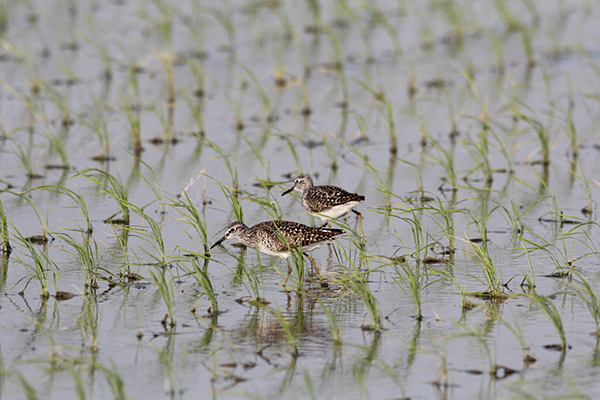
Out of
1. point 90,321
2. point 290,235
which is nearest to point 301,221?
point 290,235

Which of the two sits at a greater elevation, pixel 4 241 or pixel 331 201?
pixel 331 201

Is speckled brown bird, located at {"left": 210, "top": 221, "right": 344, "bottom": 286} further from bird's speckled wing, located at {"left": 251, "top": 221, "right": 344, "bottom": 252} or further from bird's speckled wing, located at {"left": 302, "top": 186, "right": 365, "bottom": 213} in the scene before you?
bird's speckled wing, located at {"left": 302, "top": 186, "right": 365, "bottom": 213}

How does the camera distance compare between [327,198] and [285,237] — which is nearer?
[285,237]

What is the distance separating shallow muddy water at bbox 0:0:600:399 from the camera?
609 centimetres

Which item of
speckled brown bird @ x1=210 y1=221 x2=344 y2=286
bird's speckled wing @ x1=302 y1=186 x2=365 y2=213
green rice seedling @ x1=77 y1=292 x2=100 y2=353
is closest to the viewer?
green rice seedling @ x1=77 y1=292 x2=100 y2=353

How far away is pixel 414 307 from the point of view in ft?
24.1

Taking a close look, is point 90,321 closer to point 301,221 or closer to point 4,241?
point 4,241

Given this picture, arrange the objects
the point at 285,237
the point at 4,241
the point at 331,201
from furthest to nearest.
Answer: the point at 331,201, the point at 4,241, the point at 285,237

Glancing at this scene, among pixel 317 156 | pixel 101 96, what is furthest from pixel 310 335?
pixel 101 96

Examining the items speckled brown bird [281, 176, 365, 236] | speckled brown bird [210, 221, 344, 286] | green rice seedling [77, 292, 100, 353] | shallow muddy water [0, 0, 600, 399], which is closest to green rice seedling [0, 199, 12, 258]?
shallow muddy water [0, 0, 600, 399]

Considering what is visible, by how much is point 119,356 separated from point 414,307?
2.55m

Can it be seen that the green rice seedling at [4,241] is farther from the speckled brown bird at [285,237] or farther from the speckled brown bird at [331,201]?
the speckled brown bird at [331,201]

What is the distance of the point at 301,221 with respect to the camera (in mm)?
10453

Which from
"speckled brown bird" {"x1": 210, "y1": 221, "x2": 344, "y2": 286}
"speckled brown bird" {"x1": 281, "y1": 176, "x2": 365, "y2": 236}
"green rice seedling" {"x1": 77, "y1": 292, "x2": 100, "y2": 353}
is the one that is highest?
"speckled brown bird" {"x1": 281, "y1": 176, "x2": 365, "y2": 236}
